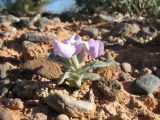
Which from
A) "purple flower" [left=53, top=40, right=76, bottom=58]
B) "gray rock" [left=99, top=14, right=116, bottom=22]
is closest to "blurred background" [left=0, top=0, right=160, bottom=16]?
"gray rock" [left=99, top=14, right=116, bottom=22]

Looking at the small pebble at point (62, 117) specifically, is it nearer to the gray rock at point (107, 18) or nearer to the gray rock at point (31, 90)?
the gray rock at point (31, 90)

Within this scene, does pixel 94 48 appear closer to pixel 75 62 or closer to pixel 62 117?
pixel 75 62

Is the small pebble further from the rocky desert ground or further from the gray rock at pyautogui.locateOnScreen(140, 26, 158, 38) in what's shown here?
the gray rock at pyautogui.locateOnScreen(140, 26, 158, 38)

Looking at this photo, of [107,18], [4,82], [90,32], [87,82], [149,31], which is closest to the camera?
[87,82]

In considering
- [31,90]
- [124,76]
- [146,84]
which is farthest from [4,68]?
[146,84]

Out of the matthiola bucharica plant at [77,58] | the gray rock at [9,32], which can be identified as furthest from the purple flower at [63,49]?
the gray rock at [9,32]

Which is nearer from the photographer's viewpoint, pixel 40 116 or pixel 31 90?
pixel 40 116
